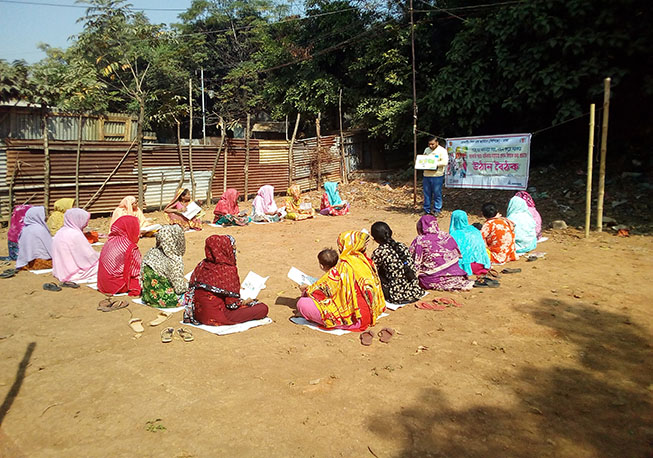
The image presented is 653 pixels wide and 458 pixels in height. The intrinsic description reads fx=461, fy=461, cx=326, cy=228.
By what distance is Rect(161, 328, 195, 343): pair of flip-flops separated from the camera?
15.1 feet

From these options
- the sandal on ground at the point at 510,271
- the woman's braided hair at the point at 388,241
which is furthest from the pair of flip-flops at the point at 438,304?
the sandal on ground at the point at 510,271

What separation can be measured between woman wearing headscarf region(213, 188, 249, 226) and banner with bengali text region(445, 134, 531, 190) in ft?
17.4

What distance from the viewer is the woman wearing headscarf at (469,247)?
6488 millimetres

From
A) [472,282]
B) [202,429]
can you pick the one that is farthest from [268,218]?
[202,429]

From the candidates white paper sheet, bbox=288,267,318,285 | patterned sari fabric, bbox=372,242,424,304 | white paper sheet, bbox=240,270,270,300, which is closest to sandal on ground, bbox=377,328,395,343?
patterned sari fabric, bbox=372,242,424,304

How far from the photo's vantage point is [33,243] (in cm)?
734

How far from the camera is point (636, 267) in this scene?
263 inches

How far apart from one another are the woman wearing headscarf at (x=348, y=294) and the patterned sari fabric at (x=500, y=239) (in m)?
3.18

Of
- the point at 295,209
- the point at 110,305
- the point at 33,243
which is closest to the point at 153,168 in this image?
the point at 295,209

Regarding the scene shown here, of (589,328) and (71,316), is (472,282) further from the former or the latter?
(71,316)

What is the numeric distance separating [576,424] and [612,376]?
2.89 feet

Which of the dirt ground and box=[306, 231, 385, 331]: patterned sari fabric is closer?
the dirt ground

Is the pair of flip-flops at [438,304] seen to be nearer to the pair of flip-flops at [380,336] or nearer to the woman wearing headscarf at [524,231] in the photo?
the pair of flip-flops at [380,336]

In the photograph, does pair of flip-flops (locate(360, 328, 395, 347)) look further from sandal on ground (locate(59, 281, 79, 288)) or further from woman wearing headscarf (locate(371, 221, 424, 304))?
sandal on ground (locate(59, 281, 79, 288))
